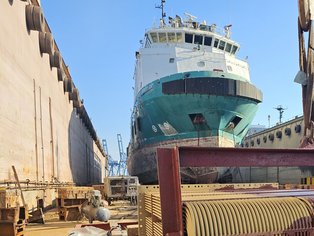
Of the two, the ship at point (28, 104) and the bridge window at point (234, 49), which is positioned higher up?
the bridge window at point (234, 49)

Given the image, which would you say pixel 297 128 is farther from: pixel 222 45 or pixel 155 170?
pixel 155 170

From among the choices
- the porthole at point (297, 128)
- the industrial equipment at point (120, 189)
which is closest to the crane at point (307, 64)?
the industrial equipment at point (120, 189)

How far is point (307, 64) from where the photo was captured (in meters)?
13.3

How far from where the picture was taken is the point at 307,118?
42.0 ft

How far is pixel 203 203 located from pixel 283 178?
2289 centimetres

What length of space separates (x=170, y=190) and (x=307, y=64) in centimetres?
1211

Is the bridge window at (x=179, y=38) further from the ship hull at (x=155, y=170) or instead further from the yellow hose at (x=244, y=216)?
the yellow hose at (x=244, y=216)

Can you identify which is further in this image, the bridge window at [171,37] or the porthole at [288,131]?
the bridge window at [171,37]

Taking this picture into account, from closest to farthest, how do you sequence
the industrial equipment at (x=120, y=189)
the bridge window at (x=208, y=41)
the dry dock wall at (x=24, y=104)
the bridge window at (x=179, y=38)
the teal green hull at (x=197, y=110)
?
the dry dock wall at (x=24, y=104) → the industrial equipment at (x=120, y=189) → the teal green hull at (x=197, y=110) → the bridge window at (x=179, y=38) → the bridge window at (x=208, y=41)

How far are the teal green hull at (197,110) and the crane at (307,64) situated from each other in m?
6.51

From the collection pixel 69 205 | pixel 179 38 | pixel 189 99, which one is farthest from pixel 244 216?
pixel 179 38

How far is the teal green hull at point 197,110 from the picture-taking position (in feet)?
64.3

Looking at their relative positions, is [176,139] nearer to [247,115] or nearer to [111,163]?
[247,115]

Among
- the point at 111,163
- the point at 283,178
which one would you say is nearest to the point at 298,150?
the point at 283,178
